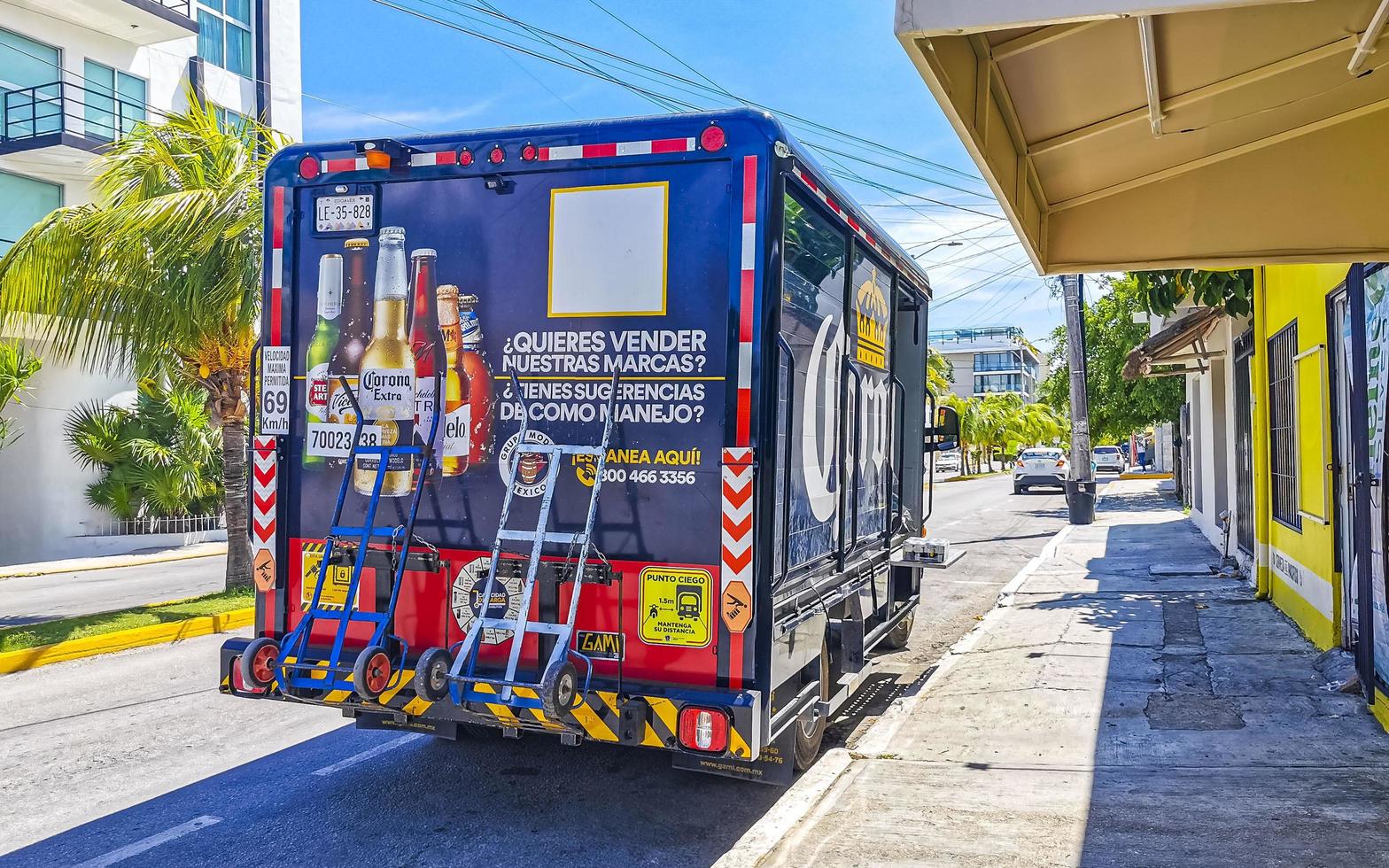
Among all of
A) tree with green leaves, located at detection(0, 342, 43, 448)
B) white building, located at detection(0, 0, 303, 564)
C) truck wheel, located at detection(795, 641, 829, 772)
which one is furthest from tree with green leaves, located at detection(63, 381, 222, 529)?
truck wheel, located at detection(795, 641, 829, 772)

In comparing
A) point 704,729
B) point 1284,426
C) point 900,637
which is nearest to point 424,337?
point 704,729

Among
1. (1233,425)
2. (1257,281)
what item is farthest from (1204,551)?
(1257,281)

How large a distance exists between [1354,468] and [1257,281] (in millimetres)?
4842

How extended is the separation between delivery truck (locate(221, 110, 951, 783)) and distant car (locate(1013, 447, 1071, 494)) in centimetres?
3368

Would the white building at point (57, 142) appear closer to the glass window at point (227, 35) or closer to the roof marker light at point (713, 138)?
the glass window at point (227, 35)

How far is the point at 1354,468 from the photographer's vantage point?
7.33 meters

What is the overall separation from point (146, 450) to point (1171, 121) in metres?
19.4

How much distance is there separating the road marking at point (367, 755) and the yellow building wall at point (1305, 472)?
6.93 meters

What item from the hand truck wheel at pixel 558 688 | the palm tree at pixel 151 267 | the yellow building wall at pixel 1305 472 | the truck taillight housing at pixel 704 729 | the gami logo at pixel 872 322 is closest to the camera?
the hand truck wheel at pixel 558 688

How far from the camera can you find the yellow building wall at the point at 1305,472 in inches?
328

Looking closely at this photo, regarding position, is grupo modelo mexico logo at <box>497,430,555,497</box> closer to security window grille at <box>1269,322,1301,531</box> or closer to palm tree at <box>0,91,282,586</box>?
palm tree at <box>0,91,282,586</box>

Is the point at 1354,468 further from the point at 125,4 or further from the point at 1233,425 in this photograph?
the point at 125,4

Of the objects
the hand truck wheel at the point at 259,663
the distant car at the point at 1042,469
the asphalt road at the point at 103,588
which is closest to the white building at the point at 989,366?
the distant car at the point at 1042,469

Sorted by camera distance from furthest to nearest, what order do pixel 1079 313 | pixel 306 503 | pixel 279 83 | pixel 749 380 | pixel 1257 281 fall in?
pixel 279 83, pixel 1079 313, pixel 1257 281, pixel 306 503, pixel 749 380
